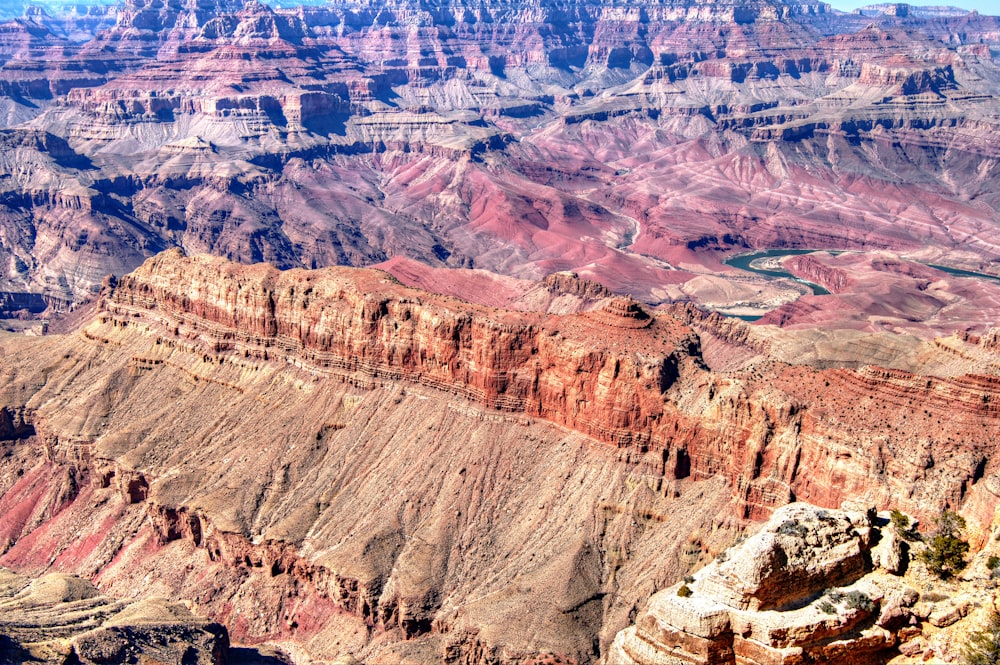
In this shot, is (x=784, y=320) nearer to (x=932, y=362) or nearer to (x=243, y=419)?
(x=932, y=362)

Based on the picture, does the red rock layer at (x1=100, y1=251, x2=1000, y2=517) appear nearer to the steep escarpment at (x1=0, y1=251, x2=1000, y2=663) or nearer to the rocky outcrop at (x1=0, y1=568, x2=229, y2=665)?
the steep escarpment at (x1=0, y1=251, x2=1000, y2=663)

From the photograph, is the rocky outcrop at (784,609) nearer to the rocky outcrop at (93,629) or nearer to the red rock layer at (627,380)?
the red rock layer at (627,380)

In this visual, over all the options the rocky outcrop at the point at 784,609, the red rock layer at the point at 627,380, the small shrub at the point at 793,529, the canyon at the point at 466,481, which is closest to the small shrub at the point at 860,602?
the rocky outcrop at the point at 784,609

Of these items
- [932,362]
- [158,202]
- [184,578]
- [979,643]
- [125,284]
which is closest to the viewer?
[979,643]

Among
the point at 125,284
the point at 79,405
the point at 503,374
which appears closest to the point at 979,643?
the point at 503,374

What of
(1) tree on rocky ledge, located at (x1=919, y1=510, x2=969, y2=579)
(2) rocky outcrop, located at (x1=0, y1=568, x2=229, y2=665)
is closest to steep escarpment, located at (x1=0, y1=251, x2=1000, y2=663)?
(2) rocky outcrop, located at (x1=0, y1=568, x2=229, y2=665)

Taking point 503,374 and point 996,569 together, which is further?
point 503,374
